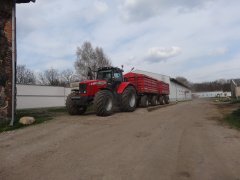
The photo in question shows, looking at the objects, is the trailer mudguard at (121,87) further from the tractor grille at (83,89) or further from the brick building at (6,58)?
the brick building at (6,58)

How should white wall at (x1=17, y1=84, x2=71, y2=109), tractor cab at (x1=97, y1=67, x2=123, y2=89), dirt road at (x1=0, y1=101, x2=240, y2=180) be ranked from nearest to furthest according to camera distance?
dirt road at (x1=0, y1=101, x2=240, y2=180), tractor cab at (x1=97, y1=67, x2=123, y2=89), white wall at (x1=17, y1=84, x2=71, y2=109)

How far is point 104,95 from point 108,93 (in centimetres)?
45

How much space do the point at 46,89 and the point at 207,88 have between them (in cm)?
13310

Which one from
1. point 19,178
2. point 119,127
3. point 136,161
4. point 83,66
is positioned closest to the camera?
point 19,178

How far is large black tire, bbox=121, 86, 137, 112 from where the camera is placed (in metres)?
15.8

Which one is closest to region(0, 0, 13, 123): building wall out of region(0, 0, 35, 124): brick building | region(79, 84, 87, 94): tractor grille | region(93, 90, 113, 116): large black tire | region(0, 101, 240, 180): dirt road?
region(0, 0, 35, 124): brick building

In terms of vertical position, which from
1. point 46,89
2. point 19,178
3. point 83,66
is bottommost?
point 19,178

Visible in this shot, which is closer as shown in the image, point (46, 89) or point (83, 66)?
point (46, 89)

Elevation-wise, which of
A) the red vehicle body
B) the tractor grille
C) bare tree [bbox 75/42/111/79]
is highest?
bare tree [bbox 75/42/111/79]

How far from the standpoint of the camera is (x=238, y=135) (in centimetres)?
920

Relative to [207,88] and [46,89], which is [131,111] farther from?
[207,88]

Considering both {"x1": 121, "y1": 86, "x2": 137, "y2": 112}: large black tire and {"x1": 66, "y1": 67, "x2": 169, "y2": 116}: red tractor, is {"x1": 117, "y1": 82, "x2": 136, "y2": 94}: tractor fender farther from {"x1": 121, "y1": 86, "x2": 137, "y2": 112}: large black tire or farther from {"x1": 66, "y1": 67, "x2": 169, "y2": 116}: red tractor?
{"x1": 121, "y1": 86, "x2": 137, "y2": 112}: large black tire

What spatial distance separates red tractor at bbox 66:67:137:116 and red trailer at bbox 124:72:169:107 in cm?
223

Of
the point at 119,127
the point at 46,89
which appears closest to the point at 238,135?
Result: the point at 119,127
